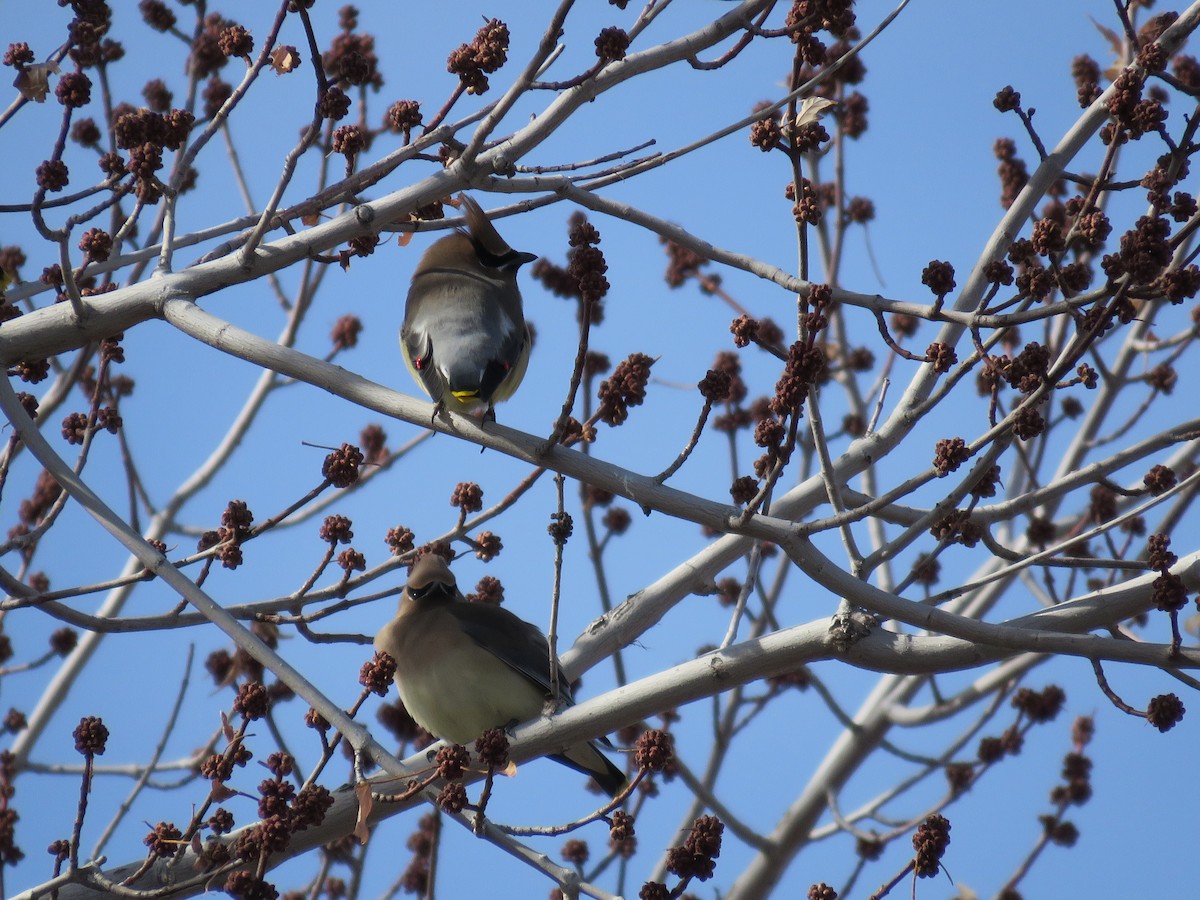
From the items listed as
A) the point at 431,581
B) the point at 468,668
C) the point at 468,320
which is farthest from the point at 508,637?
the point at 468,320

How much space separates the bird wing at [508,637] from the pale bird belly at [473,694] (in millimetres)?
49

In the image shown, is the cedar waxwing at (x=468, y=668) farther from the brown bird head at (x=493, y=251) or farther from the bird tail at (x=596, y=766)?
the brown bird head at (x=493, y=251)

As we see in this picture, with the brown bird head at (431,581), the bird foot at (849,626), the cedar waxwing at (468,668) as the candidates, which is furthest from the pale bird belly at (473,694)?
the bird foot at (849,626)

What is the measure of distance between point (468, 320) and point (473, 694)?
1.30 m

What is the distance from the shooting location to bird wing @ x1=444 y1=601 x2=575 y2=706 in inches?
201

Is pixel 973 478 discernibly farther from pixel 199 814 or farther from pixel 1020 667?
pixel 1020 667

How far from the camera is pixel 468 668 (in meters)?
5.18

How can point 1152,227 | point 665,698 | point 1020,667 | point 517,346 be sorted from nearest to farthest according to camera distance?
point 1152,227 < point 665,698 < point 517,346 < point 1020,667

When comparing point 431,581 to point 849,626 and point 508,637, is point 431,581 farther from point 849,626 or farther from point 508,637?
point 849,626

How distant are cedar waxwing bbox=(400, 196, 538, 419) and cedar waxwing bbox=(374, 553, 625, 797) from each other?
0.74 metres

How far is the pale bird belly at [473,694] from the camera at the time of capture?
5.17 meters

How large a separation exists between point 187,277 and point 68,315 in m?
0.34

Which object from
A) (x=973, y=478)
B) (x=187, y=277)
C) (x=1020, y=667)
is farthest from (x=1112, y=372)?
(x=187, y=277)

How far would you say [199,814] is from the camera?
342 centimetres
